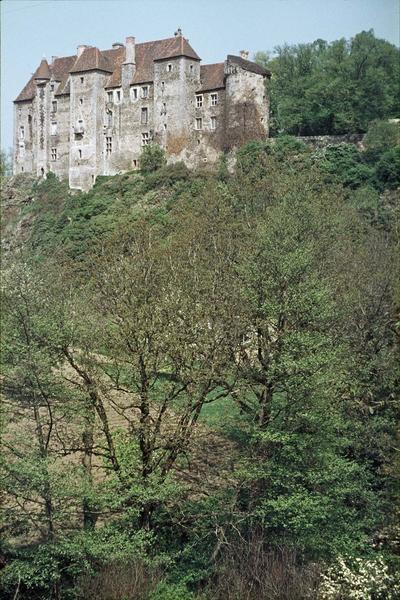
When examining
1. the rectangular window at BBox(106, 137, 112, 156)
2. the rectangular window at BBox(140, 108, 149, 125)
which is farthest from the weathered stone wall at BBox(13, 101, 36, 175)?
the rectangular window at BBox(140, 108, 149, 125)

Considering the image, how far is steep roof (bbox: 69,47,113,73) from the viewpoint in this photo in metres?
47.7

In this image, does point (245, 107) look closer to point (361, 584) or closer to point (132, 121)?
point (132, 121)

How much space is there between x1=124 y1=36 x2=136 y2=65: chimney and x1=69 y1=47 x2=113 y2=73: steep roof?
1.27m

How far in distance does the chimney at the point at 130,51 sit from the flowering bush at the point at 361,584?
36982mm

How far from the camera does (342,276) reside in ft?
67.1

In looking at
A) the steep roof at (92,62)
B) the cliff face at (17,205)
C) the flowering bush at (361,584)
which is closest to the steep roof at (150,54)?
the steep roof at (92,62)

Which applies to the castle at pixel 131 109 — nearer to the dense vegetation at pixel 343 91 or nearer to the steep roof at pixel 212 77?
the steep roof at pixel 212 77

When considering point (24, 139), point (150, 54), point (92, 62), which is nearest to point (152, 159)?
point (150, 54)

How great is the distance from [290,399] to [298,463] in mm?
965

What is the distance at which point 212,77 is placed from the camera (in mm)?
44812

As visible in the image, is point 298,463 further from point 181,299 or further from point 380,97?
point 380,97

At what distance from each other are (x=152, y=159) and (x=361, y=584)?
33740 millimetres

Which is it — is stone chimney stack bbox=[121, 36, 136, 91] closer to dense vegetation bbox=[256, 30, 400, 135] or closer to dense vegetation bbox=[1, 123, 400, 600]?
dense vegetation bbox=[256, 30, 400, 135]

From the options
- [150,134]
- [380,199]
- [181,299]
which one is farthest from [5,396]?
[150,134]
